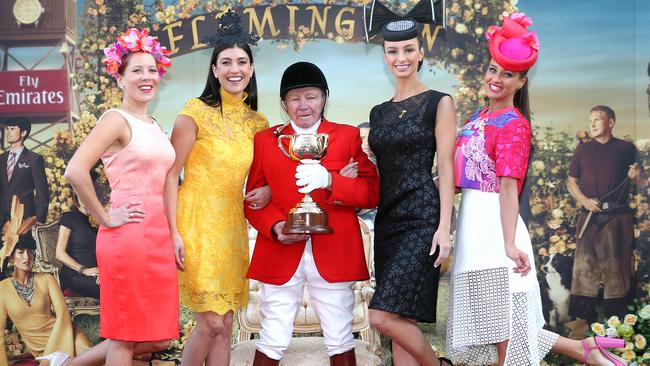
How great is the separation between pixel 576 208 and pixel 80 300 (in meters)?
3.30

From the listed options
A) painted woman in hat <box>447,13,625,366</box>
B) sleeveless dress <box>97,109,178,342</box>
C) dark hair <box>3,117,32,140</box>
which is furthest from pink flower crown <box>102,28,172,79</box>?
dark hair <box>3,117,32,140</box>

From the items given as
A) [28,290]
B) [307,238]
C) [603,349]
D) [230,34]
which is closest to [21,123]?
[28,290]

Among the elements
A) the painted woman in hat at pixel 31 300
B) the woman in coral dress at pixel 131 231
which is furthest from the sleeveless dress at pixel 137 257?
the painted woman in hat at pixel 31 300

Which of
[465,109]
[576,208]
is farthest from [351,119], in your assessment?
[576,208]

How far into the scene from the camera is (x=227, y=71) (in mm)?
4258

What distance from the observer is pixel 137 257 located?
149 inches

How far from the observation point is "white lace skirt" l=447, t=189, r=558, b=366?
4004mm

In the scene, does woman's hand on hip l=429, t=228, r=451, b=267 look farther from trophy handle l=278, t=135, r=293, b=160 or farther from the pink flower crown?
the pink flower crown

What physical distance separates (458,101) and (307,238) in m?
2.08

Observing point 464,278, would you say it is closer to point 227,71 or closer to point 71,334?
point 227,71

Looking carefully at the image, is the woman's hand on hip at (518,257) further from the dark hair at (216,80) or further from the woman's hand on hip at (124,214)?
the woman's hand on hip at (124,214)

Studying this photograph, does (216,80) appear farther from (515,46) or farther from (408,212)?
(515,46)

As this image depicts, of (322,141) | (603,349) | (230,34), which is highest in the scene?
(230,34)

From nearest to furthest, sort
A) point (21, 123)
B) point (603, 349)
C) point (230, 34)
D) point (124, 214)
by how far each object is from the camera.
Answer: point (124, 214) → point (230, 34) → point (603, 349) → point (21, 123)
